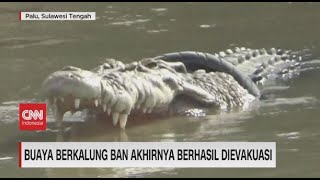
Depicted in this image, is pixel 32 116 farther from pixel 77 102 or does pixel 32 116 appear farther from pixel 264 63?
pixel 264 63

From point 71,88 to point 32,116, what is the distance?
1.26 metres

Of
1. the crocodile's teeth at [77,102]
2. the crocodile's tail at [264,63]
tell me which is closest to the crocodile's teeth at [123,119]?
the crocodile's teeth at [77,102]

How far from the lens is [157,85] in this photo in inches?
234

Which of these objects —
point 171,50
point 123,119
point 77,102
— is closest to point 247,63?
point 171,50

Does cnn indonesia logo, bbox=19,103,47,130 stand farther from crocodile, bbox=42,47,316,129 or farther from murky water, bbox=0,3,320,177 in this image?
crocodile, bbox=42,47,316,129

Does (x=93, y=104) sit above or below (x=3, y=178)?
above

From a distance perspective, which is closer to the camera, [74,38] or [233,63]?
[233,63]

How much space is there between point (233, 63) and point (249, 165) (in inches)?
137

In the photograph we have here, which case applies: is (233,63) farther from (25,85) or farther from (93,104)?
(93,104)

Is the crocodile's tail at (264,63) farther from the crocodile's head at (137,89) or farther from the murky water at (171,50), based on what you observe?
the crocodile's head at (137,89)

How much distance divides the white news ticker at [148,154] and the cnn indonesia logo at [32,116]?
19.6 inches

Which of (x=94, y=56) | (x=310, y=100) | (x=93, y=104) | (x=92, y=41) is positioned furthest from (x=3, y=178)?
(x=92, y=41)

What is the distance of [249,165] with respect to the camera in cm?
449

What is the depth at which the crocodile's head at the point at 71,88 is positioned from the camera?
16.5 feet
